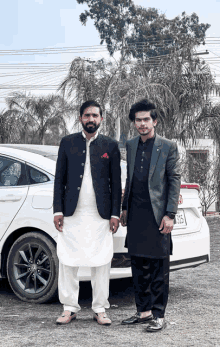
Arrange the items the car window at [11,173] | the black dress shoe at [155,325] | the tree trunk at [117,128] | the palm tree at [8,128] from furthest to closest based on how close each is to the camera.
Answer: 1. the palm tree at [8,128]
2. the tree trunk at [117,128]
3. the car window at [11,173]
4. the black dress shoe at [155,325]

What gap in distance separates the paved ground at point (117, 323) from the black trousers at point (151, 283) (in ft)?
0.68

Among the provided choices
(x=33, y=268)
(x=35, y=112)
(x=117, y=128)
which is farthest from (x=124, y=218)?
(x=35, y=112)

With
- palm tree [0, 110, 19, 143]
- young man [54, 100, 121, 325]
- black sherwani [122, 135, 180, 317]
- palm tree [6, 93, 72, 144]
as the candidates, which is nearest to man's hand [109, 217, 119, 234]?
young man [54, 100, 121, 325]

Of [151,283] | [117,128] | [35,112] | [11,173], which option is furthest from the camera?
[35,112]

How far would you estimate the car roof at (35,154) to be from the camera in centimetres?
522

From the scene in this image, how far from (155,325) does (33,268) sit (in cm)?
147

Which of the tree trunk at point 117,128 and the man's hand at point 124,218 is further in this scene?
the tree trunk at point 117,128

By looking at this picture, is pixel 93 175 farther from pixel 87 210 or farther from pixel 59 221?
pixel 59 221

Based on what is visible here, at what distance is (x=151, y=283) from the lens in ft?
14.3

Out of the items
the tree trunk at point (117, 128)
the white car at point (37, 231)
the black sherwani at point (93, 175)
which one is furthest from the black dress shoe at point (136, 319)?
the tree trunk at point (117, 128)

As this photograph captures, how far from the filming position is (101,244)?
4.37 m

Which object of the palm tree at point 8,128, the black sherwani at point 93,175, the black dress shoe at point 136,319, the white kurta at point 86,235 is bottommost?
the black dress shoe at point 136,319

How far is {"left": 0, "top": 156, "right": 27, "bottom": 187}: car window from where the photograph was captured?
529cm

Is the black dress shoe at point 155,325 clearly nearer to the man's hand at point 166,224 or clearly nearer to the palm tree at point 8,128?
the man's hand at point 166,224
